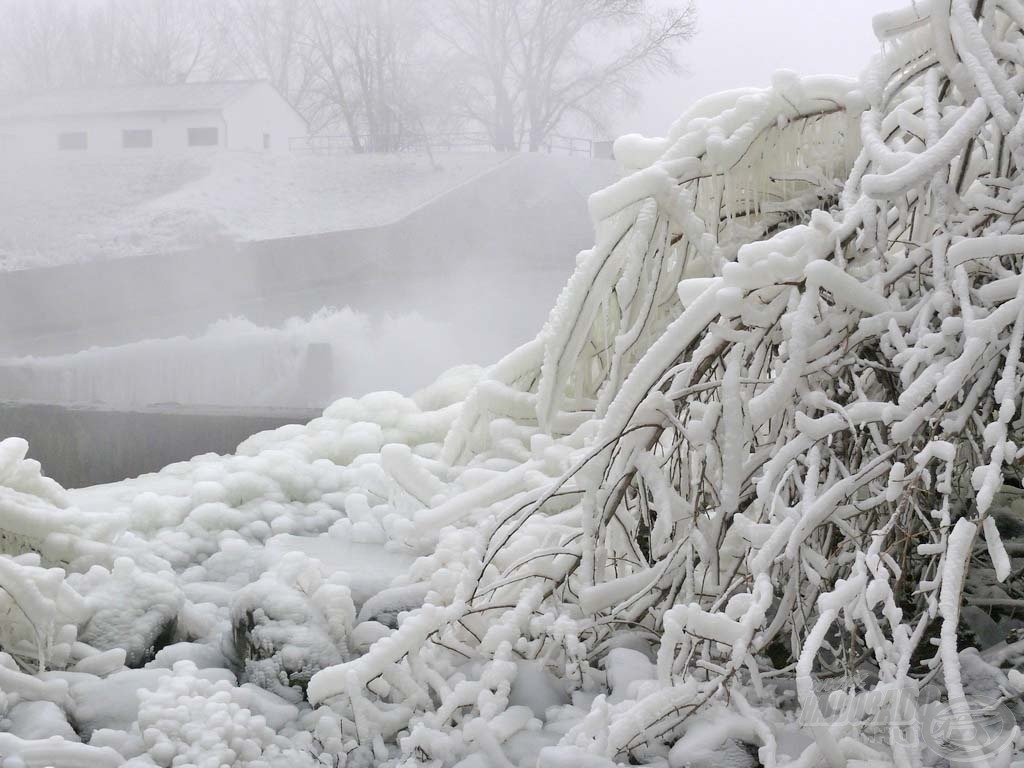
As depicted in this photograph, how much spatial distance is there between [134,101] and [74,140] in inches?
78.8

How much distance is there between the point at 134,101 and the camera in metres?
27.5

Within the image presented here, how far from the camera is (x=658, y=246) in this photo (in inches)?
82.5

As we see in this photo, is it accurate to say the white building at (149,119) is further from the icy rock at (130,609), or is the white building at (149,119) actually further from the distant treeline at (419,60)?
the icy rock at (130,609)

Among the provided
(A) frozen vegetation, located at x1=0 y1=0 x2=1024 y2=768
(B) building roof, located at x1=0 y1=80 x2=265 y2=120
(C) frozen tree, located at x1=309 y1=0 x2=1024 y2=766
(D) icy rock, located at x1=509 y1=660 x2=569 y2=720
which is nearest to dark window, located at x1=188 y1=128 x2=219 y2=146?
(B) building roof, located at x1=0 y1=80 x2=265 y2=120

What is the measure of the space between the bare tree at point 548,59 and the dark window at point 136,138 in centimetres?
826

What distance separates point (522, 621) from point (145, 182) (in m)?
23.6

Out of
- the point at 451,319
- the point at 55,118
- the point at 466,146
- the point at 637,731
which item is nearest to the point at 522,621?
the point at 637,731

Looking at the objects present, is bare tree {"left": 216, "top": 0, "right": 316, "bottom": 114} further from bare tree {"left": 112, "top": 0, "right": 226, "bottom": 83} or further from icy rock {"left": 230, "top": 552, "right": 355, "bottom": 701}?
icy rock {"left": 230, "top": 552, "right": 355, "bottom": 701}

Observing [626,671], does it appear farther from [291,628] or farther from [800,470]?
[291,628]

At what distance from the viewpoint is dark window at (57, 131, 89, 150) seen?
27.6 meters


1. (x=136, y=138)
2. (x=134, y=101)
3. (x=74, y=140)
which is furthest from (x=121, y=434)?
(x=74, y=140)

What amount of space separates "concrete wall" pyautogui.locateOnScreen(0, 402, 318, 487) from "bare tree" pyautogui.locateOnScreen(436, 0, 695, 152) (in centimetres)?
2280

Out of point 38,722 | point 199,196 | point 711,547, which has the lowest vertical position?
point 38,722

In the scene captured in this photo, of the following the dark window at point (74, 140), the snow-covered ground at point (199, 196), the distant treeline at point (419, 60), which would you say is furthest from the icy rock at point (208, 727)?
the dark window at point (74, 140)
